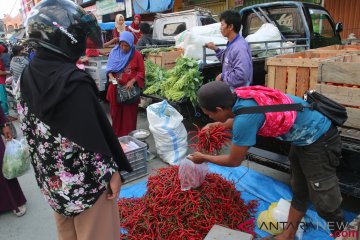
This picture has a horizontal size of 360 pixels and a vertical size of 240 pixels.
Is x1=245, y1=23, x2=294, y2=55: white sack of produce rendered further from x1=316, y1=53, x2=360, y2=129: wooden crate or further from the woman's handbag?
x1=316, y1=53, x2=360, y2=129: wooden crate

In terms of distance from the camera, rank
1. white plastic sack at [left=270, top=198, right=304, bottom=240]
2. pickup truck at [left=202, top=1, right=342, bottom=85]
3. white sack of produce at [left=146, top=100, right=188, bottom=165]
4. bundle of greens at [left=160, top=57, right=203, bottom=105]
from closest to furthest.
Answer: white plastic sack at [left=270, top=198, right=304, bottom=240]
white sack of produce at [left=146, top=100, right=188, bottom=165]
bundle of greens at [left=160, top=57, right=203, bottom=105]
pickup truck at [left=202, top=1, right=342, bottom=85]

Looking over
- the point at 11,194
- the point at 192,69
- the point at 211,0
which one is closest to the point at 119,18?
the point at 192,69

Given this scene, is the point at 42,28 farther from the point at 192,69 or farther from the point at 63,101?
the point at 192,69

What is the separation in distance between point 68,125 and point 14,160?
2.05m

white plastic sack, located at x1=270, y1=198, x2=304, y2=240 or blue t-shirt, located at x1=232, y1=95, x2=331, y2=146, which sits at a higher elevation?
blue t-shirt, located at x1=232, y1=95, x2=331, y2=146

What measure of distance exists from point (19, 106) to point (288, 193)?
9.94 feet

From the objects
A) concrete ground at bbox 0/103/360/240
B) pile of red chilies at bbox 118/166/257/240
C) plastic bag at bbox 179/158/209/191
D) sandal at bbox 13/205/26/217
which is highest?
plastic bag at bbox 179/158/209/191

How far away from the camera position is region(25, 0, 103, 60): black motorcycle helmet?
154cm

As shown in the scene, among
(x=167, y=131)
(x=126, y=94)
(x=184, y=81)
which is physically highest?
(x=184, y=81)

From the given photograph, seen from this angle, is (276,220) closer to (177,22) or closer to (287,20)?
(287,20)

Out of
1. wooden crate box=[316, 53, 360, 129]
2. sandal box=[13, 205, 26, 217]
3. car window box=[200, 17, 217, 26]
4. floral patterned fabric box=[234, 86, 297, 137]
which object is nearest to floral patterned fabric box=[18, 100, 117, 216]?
floral patterned fabric box=[234, 86, 297, 137]

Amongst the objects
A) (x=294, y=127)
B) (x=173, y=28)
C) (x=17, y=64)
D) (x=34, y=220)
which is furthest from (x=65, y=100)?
(x=173, y=28)

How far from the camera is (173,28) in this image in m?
8.12

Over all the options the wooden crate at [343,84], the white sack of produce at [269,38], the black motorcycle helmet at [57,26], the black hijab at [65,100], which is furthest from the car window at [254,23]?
the black hijab at [65,100]
